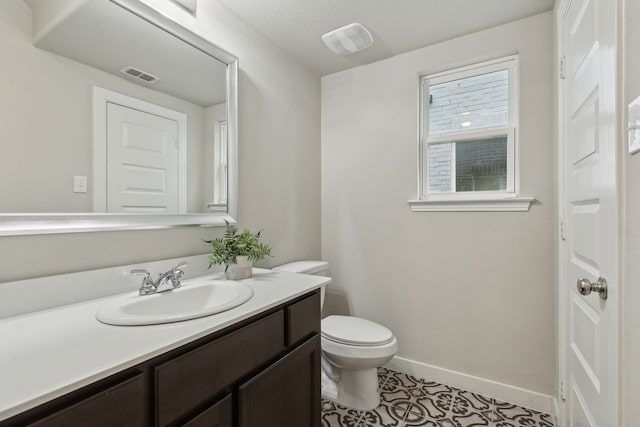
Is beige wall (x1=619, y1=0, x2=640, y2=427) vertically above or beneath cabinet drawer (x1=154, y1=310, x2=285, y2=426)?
above

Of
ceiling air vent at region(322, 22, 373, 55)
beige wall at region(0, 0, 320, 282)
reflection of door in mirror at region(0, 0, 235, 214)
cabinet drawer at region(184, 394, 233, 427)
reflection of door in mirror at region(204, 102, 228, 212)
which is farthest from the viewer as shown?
ceiling air vent at region(322, 22, 373, 55)

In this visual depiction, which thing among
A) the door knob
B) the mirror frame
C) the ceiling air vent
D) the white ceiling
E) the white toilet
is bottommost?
the white toilet

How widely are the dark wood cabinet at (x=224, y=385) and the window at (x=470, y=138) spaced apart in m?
1.27

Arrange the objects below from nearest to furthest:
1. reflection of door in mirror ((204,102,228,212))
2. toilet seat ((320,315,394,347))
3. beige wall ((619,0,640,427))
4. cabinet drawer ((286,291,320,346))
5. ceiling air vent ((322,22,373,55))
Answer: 1. beige wall ((619,0,640,427))
2. cabinet drawer ((286,291,320,346))
3. reflection of door in mirror ((204,102,228,212))
4. toilet seat ((320,315,394,347))
5. ceiling air vent ((322,22,373,55))

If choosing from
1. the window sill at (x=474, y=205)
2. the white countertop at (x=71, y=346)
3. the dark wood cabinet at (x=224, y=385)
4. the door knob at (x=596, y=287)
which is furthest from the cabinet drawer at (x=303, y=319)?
the window sill at (x=474, y=205)

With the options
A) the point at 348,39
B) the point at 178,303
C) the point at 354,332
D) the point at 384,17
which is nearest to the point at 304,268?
the point at 354,332

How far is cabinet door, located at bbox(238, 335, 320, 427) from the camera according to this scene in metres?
1.01

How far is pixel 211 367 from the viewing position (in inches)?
34.8

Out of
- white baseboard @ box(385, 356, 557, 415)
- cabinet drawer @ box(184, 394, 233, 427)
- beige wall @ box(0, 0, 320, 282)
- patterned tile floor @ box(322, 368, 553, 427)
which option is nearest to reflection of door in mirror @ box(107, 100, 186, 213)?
beige wall @ box(0, 0, 320, 282)

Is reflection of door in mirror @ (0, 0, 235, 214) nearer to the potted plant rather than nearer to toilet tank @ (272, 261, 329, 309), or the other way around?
the potted plant

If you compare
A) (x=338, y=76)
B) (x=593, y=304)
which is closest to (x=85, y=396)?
(x=593, y=304)

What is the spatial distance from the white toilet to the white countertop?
829 millimetres

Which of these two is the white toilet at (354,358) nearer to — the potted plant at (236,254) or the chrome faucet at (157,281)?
the potted plant at (236,254)

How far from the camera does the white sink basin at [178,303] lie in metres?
0.89
